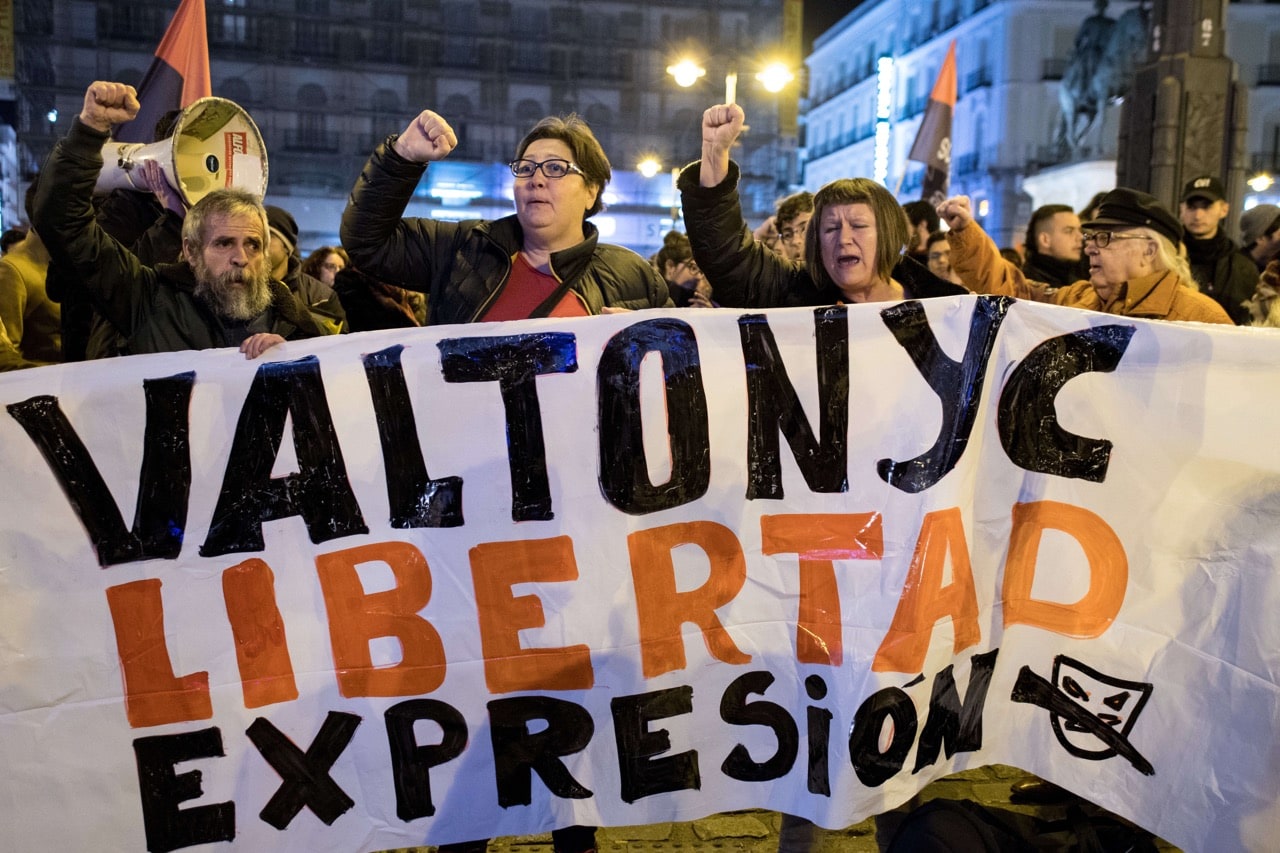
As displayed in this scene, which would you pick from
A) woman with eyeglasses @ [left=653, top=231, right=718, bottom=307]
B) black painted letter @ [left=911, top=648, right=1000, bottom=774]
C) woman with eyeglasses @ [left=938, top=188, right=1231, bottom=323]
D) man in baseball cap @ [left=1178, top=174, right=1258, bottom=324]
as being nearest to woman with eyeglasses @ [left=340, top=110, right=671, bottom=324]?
woman with eyeglasses @ [left=938, top=188, right=1231, bottom=323]

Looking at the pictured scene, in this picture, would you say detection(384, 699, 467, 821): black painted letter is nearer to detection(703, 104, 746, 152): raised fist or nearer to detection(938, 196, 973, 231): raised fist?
detection(703, 104, 746, 152): raised fist

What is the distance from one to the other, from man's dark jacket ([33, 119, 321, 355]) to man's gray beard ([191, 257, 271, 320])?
3 cm

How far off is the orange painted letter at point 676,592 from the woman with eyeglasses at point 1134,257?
1244mm

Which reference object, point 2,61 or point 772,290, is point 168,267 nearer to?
point 772,290

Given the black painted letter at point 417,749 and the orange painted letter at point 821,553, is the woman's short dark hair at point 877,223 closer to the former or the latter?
the orange painted letter at point 821,553

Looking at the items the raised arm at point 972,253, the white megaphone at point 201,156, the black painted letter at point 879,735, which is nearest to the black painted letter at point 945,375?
the black painted letter at point 879,735

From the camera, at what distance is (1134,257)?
3.33 meters

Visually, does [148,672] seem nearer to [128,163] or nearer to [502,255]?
[502,255]

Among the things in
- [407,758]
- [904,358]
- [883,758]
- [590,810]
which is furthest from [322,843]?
[904,358]

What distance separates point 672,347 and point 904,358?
20.1 inches

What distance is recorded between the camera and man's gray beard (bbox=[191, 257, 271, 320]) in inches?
112

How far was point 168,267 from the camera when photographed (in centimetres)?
289

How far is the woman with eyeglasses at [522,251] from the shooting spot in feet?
9.37

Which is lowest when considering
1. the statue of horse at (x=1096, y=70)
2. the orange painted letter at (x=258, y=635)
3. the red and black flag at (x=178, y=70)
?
the orange painted letter at (x=258, y=635)
